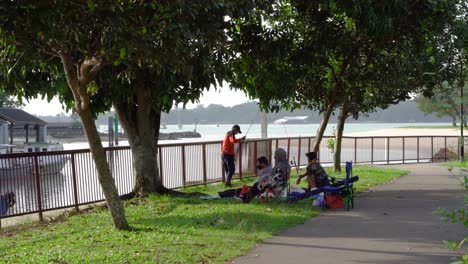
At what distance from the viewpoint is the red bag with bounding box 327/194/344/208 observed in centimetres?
1065

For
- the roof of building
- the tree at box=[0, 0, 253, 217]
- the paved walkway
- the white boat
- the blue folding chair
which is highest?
the tree at box=[0, 0, 253, 217]

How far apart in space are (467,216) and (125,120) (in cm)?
1039

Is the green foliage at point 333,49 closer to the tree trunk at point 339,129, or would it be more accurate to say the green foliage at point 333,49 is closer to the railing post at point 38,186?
the tree trunk at point 339,129

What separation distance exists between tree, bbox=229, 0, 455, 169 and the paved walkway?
3.30 metres

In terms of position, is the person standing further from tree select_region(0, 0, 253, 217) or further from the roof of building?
the roof of building

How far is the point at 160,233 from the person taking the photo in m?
8.25

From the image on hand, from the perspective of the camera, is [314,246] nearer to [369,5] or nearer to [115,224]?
[115,224]

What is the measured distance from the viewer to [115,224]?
28.7 ft

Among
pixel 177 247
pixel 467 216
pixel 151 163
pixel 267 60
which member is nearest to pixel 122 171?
pixel 151 163

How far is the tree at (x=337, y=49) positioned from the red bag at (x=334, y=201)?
340 centimetres

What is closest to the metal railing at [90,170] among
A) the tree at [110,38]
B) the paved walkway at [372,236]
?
the paved walkway at [372,236]

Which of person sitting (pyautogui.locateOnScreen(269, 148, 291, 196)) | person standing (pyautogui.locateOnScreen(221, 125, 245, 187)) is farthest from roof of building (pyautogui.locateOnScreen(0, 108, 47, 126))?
person sitting (pyautogui.locateOnScreen(269, 148, 291, 196))

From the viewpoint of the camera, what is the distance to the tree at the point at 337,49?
11.9 m

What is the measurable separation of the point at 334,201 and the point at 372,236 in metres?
2.64
